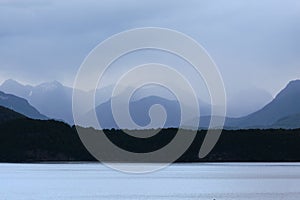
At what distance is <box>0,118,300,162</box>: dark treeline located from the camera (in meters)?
176

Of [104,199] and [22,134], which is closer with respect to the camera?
[104,199]

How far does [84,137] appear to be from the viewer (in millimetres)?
198250

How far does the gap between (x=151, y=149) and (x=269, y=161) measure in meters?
30.6

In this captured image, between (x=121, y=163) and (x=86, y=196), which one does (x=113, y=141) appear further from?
(x=86, y=196)

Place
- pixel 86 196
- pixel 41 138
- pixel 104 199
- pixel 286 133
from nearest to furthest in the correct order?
pixel 104 199
pixel 86 196
pixel 41 138
pixel 286 133

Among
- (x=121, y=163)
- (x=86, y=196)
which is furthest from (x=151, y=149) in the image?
(x=86, y=196)

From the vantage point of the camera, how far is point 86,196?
6912cm

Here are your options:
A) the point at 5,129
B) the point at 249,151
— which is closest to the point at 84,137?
the point at 5,129

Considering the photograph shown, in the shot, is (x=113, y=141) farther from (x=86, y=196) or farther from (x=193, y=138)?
(x=86, y=196)

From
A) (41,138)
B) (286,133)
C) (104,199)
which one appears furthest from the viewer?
(286,133)

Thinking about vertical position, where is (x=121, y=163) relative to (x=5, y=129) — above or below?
below

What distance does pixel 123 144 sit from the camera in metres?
190

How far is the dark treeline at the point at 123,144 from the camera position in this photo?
577 feet

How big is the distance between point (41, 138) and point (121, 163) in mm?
30244
